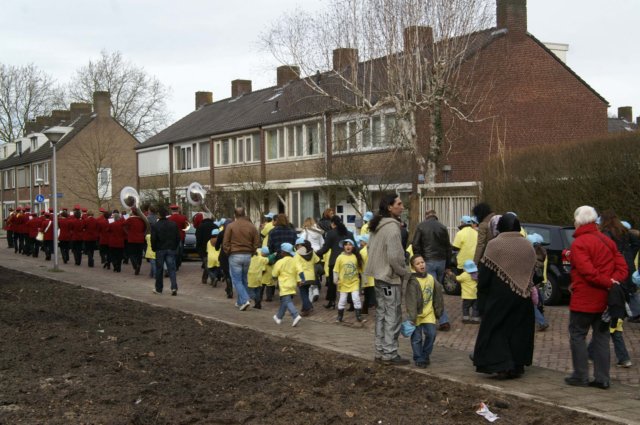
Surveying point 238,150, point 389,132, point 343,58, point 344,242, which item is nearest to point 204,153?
point 238,150

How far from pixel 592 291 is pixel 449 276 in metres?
8.57

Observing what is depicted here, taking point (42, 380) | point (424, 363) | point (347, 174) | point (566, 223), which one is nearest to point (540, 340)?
point (424, 363)

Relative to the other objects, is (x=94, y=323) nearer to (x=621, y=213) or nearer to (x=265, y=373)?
(x=265, y=373)

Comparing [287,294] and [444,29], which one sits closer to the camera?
[287,294]

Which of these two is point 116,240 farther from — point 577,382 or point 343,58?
point 577,382

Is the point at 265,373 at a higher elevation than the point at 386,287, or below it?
below

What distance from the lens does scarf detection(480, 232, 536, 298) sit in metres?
8.28

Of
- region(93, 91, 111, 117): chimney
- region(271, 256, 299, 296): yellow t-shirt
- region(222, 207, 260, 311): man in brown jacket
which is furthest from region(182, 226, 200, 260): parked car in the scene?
region(93, 91, 111, 117): chimney

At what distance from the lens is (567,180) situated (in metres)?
18.6

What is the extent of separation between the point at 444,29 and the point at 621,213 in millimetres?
9812

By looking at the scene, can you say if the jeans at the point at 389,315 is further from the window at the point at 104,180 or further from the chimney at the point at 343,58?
the window at the point at 104,180

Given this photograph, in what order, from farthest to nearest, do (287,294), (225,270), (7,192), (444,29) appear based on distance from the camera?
1. (7,192)
2. (444,29)
3. (225,270)
4. (287,294)

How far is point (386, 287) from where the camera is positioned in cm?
911

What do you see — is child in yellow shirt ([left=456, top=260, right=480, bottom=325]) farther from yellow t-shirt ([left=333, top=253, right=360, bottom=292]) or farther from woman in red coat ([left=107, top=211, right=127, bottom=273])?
woman in red coat ([left=107, top=211, right=127, bottom=273])
